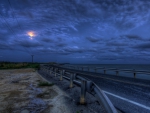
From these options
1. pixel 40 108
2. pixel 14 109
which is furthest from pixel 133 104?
pixel 14 109

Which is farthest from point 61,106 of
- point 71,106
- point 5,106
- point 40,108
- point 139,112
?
point 139,112

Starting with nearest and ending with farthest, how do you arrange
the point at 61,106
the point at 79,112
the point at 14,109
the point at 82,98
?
the point at 79,112 → the point at 14,109 → the point at 61,106 → the point at 82,98

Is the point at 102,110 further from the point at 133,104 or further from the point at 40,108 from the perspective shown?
the point at 40,108

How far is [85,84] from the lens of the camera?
4848 mm

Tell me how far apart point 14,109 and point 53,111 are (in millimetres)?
1504

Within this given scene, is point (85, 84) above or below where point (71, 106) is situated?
above

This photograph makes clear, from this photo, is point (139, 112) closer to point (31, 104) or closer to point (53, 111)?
point (53, 111)

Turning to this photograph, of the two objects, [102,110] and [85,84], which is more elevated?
[85,84]

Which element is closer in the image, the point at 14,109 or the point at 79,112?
the point at 79,112

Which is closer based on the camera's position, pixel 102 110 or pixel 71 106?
pixel 102 110

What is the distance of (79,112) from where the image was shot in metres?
3.90

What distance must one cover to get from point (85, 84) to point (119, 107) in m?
1.58

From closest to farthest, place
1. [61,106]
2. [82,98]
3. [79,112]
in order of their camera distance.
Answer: [79,112]
[61,106]
[82,98]

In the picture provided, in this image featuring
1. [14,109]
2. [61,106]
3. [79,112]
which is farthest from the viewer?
[61,106]
